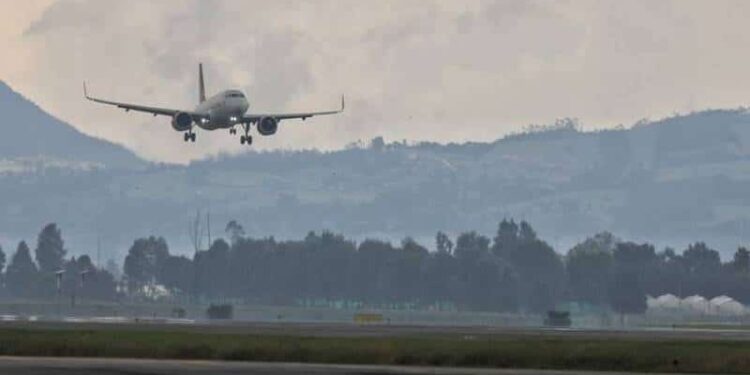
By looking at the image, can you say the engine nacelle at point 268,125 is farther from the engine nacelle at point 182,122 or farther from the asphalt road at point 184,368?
the asphalt road at point 184,368

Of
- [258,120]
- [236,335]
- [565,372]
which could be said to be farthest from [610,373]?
[258,120]

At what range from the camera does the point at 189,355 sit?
103688 mm

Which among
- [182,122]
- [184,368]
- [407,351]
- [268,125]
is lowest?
[184,368]

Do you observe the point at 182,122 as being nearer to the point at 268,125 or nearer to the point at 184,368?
the point at 268,125

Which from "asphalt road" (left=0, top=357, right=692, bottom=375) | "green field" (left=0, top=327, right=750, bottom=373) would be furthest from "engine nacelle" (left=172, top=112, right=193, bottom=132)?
"asphalt road" (left=0, top=357, right=692, bottom=375)

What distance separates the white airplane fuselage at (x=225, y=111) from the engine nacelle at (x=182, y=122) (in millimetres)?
2053

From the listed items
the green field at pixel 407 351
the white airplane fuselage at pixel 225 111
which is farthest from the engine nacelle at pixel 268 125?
the green field at pixel 407 351

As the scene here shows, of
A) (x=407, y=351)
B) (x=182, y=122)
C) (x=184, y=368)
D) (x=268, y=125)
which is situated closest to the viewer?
(x=184, y=368)

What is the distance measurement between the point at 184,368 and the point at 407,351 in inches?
732

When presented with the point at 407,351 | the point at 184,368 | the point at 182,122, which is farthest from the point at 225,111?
the point at 184,368

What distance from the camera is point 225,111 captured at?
17250 centimetres

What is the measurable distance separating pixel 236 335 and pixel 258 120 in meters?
49.8

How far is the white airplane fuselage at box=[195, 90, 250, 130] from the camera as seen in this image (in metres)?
172

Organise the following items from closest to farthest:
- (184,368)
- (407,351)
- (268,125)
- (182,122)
A: (184,368) → (407,351) → (268,125) → (182,122)
